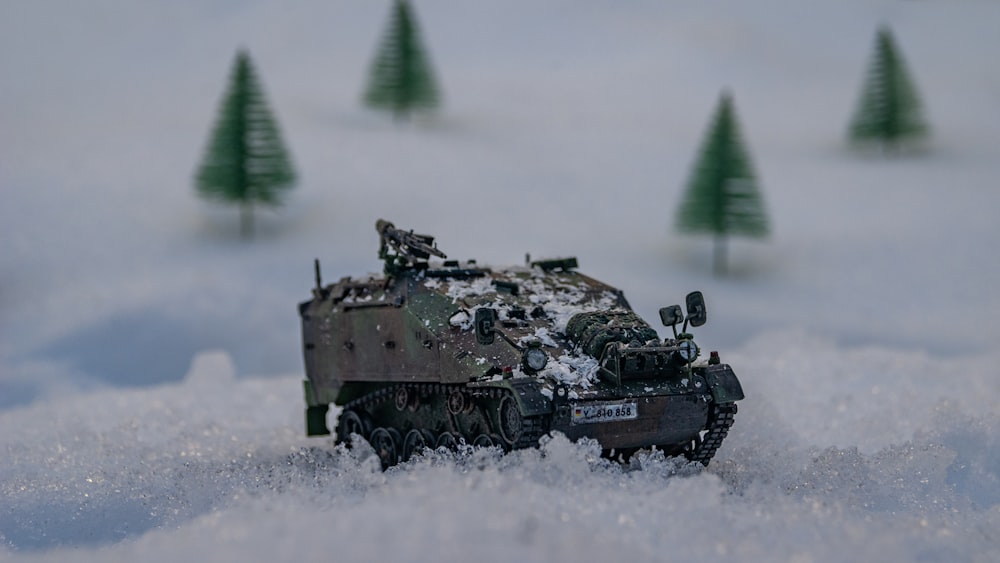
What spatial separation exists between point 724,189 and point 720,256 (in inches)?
70.7

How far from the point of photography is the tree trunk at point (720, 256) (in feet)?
97.3

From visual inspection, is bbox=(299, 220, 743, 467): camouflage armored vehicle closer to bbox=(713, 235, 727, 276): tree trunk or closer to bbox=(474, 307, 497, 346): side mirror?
bbox=(474, 307, 497, 346): side mirror

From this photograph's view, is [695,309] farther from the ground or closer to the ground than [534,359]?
farther from the ground

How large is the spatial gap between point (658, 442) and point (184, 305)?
14582 millimetres

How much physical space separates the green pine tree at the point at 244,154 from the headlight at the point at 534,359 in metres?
17.1

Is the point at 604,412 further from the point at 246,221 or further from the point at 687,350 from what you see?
the point at 246,221

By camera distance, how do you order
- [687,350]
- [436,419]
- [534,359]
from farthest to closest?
[436,419] < [687,350] < [534,359]

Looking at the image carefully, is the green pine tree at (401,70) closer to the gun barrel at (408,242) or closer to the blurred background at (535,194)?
the blurred background at (535,194)

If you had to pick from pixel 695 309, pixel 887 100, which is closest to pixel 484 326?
pixel 695 309

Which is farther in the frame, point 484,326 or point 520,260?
point 520,260

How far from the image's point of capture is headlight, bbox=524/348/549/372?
12.6 meters

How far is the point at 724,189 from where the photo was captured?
29.3m

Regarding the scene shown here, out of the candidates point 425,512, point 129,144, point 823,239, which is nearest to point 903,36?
point 823,239

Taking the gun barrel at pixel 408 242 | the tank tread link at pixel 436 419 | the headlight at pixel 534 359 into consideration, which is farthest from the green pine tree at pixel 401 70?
the headlight at pixel 534 359
